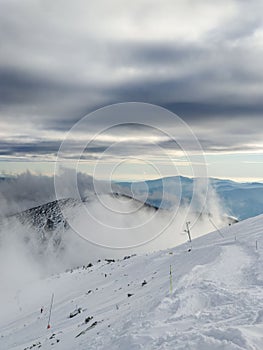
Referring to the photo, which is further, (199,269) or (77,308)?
(77,308)

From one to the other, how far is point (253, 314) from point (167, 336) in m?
3.48

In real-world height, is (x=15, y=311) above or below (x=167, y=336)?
below

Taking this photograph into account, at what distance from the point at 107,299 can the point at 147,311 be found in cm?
1074

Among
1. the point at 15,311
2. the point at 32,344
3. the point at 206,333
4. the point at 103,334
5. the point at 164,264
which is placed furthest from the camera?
the point at 15,311

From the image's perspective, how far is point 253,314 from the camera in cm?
1209

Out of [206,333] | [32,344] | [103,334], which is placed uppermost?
[206,333]

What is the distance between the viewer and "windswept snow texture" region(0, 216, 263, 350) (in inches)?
424

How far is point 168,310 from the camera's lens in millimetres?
14297

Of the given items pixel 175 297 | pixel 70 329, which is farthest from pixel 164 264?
pixel 175 297

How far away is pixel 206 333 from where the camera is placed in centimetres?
1042

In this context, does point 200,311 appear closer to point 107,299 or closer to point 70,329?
point 70,329

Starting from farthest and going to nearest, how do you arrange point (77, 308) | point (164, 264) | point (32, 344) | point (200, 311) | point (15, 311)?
point (15, 311) < point (164, 264) < point (77, 308) < point (32, 344) < point (200, 311)

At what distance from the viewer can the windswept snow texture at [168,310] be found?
Answer: 10.8 m

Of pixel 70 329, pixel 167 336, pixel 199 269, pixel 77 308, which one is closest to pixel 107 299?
pixel 77 308
